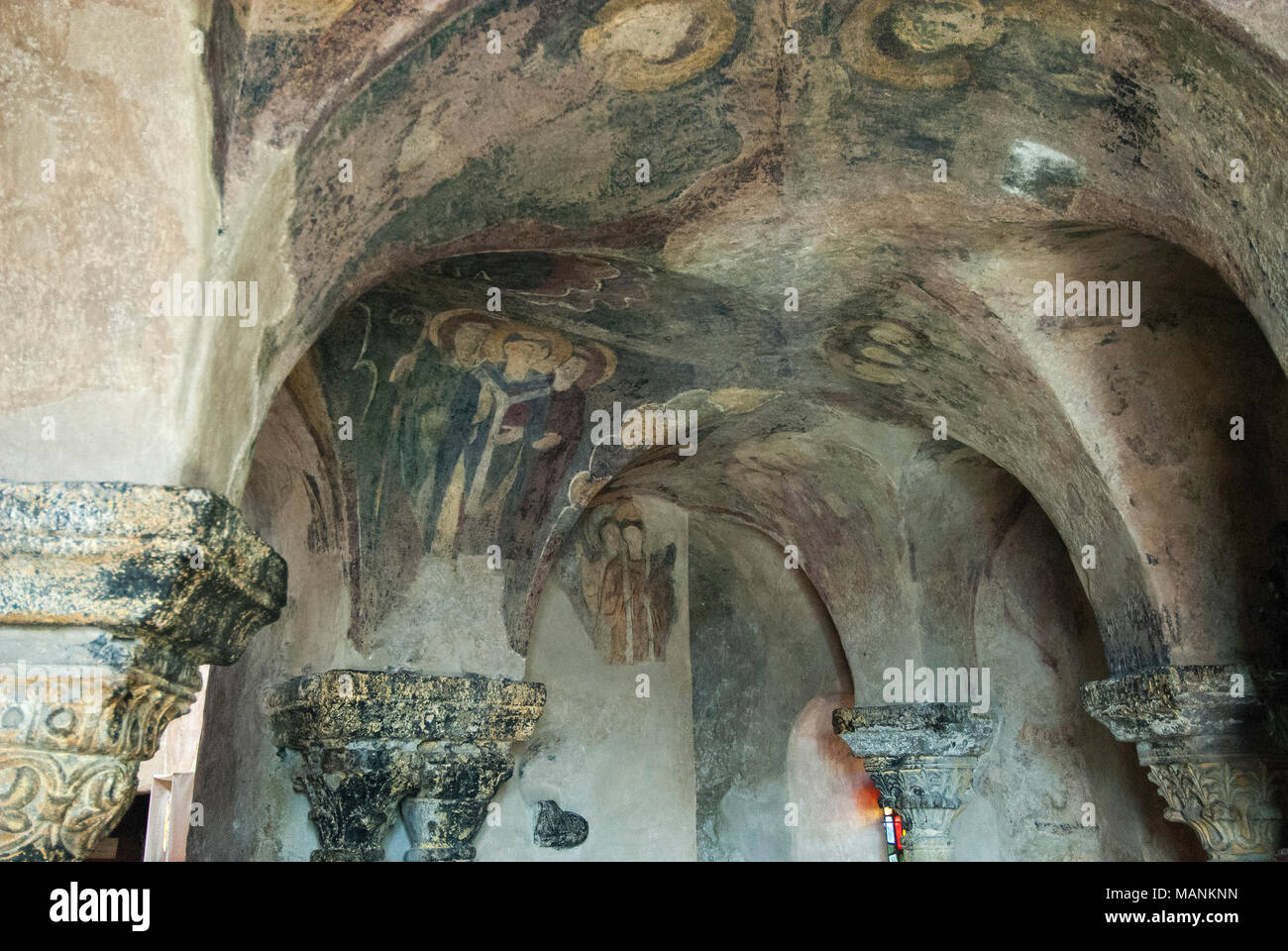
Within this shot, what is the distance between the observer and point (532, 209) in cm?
472

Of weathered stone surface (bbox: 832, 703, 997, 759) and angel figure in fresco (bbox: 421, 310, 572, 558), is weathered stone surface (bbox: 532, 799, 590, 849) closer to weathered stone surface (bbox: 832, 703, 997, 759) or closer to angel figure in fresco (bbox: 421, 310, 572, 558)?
weathered stone surface (bbox: 832, 703, 997, 759)

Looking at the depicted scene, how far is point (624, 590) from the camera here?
916 centimetres

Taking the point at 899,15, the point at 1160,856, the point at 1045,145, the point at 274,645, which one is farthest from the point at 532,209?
the point at 1160,856

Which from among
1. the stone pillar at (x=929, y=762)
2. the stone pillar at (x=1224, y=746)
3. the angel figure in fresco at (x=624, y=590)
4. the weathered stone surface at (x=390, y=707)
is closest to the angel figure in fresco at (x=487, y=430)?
the weathered stone surface at (x=390, y=707)

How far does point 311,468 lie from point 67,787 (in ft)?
11.4

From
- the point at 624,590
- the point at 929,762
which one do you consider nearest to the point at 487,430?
the point at 624,590

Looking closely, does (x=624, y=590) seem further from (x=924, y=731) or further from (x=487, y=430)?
(x=487, y=430)

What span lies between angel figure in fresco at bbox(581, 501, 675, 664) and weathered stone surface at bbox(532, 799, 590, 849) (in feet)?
4.14

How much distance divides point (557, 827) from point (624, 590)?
6.33ft

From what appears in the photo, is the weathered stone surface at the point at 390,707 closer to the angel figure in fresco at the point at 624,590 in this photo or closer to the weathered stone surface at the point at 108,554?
the angel figure in fresco at the point at 624,590

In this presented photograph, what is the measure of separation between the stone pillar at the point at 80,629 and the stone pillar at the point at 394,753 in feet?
9.74


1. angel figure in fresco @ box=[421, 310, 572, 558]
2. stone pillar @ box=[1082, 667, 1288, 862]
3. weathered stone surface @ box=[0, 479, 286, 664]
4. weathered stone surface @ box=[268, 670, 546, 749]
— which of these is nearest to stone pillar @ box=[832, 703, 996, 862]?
stone pillar @ box=[1082, 667, 1288, 862]

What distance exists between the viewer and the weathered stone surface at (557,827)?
7.92 metres
